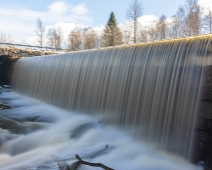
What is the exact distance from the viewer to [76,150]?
516 centimetres

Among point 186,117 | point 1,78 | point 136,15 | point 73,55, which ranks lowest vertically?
point 1,78

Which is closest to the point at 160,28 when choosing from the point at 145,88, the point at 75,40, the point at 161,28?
the point at 161,28


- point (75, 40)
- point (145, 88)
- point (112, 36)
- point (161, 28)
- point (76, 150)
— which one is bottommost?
point (76, 150)

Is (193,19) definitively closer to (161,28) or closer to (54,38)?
(161,28)

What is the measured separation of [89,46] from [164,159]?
36818 mm

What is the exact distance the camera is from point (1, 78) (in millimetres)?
18312

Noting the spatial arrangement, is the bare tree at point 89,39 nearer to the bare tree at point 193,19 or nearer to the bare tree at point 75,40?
the bare tree at point 75,40

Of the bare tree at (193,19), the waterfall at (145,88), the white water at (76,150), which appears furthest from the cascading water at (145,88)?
the bare tree at (193,19)

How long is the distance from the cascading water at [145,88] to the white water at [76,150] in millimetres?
273

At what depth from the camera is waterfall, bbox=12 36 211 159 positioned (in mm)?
4535

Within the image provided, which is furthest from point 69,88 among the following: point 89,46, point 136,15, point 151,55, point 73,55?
point 89,46

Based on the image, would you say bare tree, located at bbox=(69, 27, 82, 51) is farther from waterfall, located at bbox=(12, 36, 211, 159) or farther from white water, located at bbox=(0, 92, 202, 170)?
white water, located at bbox=(0, 92, 202, 170)

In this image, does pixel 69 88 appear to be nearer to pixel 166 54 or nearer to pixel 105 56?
pixel 105 56

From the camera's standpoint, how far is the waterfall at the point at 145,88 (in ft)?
14.9
